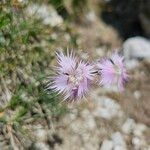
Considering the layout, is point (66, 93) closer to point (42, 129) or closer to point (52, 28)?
point (42, 129)

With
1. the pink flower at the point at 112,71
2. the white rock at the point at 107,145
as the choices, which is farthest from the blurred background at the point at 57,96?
the pink flower at the point at 112,71

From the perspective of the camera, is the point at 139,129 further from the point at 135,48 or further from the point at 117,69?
the point at 117,69

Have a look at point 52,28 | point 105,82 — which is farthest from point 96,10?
point 105,82

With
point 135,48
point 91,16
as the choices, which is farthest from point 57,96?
point 91,16

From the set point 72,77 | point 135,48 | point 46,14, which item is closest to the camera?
point 72,77

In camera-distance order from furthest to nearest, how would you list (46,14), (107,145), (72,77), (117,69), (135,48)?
(135,48), (46,14), (107,145), (117,69), (72,77)

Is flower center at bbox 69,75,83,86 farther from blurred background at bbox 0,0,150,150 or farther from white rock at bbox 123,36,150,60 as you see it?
white rock at bbox 123,36,150,60
